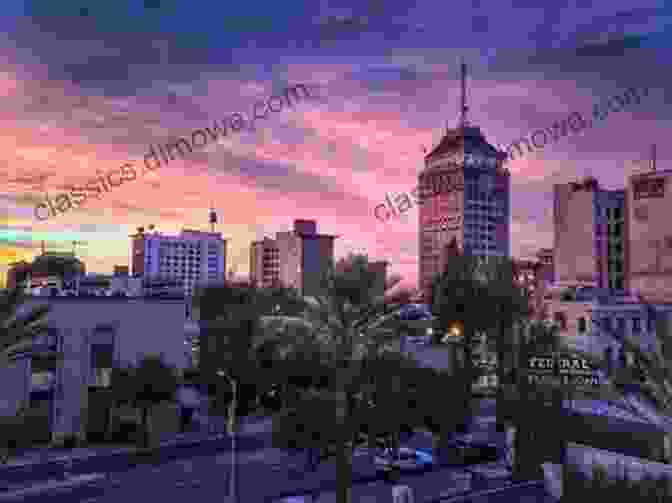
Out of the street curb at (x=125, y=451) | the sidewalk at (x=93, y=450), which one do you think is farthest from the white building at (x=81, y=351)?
the street curb at (x=125, y=451)

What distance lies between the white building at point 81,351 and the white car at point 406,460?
20884mm

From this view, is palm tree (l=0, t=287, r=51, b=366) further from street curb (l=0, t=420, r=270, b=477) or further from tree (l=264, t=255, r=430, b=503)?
street curb (l=0, t=420, r=270, b=477)

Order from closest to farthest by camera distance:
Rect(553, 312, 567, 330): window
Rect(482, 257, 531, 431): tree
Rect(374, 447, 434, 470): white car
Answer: Rect(374, 447, 434, 470): white car
Rect(482, 257, 531, 431): tree
Rect(553, 312, 567, 330): window

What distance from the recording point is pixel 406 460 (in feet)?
128

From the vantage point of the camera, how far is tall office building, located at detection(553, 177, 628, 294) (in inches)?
5138

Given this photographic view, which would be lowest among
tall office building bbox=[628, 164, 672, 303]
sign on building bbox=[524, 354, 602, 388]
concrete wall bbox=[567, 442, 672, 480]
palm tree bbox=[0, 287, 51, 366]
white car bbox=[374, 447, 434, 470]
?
white car bbox=[374, 447, 434, 470]

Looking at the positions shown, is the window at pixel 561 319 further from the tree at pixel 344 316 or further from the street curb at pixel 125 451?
the tree at pixel 344 316

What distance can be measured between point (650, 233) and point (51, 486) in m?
111

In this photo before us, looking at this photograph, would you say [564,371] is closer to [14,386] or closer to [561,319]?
[14,386]

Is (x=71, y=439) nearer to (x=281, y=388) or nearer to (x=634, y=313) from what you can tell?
(x=281, y=388)

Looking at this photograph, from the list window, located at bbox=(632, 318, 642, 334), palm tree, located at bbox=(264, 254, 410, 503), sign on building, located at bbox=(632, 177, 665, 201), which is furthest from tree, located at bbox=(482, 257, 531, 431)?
sign on building, located at bbox=(632, 177, 665, 201)

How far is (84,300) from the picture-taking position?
159ft

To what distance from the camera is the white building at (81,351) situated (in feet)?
151

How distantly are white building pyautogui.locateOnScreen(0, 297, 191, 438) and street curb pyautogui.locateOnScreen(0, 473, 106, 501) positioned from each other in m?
11.1
